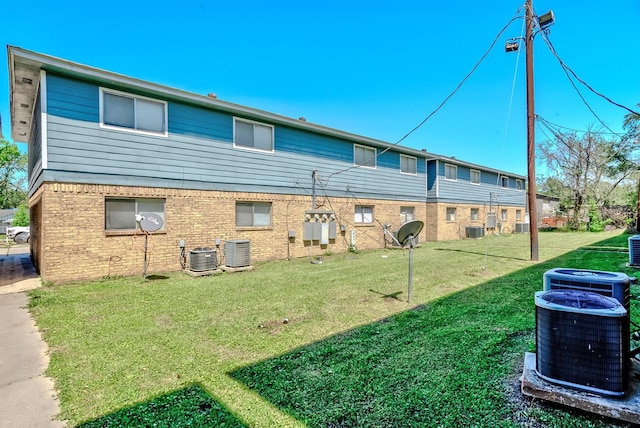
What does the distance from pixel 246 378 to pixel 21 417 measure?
173cm

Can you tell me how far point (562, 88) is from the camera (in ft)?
37.4

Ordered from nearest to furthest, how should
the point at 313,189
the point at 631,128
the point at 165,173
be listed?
1. the point at 165,173
2. the point at 313,189
3. the point at 631,128

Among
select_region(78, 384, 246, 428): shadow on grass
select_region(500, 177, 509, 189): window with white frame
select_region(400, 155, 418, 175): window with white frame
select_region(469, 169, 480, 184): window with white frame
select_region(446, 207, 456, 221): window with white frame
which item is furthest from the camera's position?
select_region(500, 177, 509, 189): window with white frame

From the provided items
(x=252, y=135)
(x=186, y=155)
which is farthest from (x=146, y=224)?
(x=252, y=135)

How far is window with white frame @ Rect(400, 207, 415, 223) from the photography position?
54.6 feet

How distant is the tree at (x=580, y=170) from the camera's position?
27938 mm

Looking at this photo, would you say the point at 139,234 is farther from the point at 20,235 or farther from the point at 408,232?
the point at 20,235

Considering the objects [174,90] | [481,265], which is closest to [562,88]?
[481,265]

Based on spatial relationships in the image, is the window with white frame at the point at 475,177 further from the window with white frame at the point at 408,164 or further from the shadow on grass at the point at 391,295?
the shadow on grass at the point at 391,295

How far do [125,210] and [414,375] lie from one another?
8.14 m

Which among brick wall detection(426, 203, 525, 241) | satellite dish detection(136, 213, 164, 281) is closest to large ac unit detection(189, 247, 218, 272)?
satellite dish detection(136, 213, 164, 281)

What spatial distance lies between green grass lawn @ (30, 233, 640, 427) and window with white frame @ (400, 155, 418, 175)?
10290 mm

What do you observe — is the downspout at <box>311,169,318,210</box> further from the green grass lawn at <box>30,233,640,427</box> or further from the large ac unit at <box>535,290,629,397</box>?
the large ac unit at <box>535,290,629,397</box>

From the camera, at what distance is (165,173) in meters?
8.78
